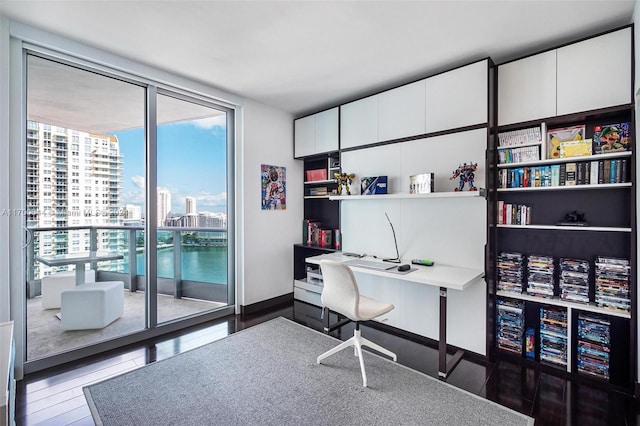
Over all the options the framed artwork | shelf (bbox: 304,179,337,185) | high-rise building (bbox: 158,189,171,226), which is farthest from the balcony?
shelf (bbox: 304,179,337,185)

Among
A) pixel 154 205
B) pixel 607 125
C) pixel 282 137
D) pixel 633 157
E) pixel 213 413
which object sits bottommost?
pixel 213 413

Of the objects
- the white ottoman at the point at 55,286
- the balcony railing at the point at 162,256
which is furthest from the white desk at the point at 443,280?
the white ottoman at the point at 55,286

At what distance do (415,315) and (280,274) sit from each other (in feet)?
6.62

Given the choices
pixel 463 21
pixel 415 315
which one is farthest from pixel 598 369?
pixel 463 21

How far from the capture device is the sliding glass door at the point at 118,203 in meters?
2.60

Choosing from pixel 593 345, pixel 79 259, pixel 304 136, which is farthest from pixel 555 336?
pixel 79 259

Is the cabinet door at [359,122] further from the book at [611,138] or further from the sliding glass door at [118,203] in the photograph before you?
the book at [611,138]

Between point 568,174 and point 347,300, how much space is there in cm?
209

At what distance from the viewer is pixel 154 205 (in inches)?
128

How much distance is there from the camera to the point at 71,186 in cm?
273

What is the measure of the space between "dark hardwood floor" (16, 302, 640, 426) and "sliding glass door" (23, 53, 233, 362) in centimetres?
32

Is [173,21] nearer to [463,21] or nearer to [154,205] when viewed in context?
[154,205]

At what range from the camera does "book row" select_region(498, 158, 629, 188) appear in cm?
226

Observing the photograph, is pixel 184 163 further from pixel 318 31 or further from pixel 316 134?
pixel 318 31
